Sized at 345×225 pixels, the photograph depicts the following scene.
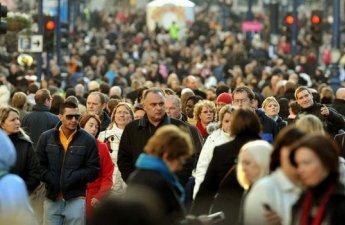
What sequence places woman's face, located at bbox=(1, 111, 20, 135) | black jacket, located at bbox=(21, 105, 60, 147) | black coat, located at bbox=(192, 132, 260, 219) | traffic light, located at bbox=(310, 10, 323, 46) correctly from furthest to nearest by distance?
traffic light, located at bbox=(310, 10, 323, 46) < black jacket, located at bbox=(21, 105, 60, 147) < woman's face, located at bbox=(1, 111, 20, 135) < black coat, located at bbox=(192, 132, 260, 219)

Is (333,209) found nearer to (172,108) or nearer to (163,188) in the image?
(163,188)

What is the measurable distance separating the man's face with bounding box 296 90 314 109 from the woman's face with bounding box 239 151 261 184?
31.0ft

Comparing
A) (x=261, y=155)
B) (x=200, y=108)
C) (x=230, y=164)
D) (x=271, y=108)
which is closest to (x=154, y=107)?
(x=230, y=164)

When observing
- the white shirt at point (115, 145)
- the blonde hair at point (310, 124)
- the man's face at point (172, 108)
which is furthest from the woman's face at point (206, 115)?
the blonde hair at point (310, 124)

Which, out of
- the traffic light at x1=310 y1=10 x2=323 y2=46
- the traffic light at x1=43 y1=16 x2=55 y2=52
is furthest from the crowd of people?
the traffic light at x1=310 y1=10 x2=323 y2=46

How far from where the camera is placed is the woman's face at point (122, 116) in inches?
738

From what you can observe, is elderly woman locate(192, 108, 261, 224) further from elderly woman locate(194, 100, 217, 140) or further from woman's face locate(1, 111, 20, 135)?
elderly woman locate(194, 100, 217, 140)

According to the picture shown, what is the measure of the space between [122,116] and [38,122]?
2.47 m

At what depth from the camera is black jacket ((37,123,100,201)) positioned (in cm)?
1689

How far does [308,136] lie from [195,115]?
34.2ft

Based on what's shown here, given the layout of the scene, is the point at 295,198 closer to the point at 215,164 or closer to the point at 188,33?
the point at 215,164

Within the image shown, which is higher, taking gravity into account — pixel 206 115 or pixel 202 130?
pixel 206 115

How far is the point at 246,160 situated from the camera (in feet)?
36.7

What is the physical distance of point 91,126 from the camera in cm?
1850
